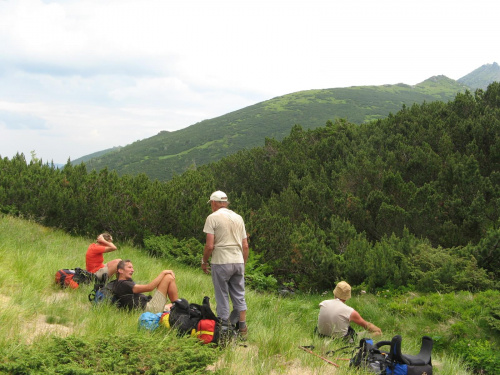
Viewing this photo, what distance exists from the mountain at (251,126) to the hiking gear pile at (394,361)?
76.8 meters

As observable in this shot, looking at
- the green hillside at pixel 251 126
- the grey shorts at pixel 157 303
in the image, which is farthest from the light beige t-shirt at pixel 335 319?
the green hillside at pixel 251 126

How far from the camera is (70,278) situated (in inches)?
248

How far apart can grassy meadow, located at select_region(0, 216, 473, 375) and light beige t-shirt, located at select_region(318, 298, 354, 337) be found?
0.83 ft

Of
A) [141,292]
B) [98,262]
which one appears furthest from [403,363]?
[98,262]

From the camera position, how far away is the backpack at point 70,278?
20.4 feet

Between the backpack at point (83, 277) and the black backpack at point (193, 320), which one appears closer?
the black backpack at point (193, 320)

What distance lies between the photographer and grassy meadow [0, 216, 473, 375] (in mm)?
3275

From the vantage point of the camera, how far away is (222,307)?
5.14 meters

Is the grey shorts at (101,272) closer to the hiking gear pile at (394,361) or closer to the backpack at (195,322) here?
the backpack at (195,322)

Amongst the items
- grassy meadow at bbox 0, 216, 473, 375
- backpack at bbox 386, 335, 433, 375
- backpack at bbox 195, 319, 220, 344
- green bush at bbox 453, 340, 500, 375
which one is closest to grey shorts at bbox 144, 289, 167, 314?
grassy meadow at bbox 0, 216, 473, 375

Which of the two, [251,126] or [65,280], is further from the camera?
[251,126]

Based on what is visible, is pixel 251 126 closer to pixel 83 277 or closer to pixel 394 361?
pixel 83 277

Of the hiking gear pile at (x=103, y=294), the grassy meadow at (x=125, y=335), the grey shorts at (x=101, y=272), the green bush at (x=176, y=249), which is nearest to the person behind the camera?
the grassy meadow at (x=125, y=335)

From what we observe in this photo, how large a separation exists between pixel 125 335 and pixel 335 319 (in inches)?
119
